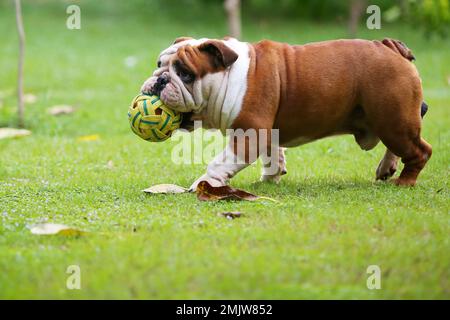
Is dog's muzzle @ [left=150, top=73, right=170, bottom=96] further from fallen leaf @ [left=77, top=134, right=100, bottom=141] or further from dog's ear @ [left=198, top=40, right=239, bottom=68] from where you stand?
fallen leaf @ [left=77, top=134, right=100, bottom=141]

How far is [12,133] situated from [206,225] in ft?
14.4

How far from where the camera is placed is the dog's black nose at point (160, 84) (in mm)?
5172

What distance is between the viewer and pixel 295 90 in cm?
531

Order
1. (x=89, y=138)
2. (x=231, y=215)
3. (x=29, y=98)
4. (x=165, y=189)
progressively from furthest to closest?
(x=29, y=98), (x=89, y=138), (x=165, y=189), (x=231, y=215)

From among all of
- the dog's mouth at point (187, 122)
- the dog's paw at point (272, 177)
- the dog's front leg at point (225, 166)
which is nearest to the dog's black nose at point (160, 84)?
the dog's mouth at point (187, 122)

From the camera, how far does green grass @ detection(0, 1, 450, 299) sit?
3.57m

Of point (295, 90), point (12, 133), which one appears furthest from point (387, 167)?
point (12, 133)

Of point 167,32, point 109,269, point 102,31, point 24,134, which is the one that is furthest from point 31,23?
point 109,269

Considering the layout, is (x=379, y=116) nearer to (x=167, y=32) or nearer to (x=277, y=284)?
(x=277, y=284)

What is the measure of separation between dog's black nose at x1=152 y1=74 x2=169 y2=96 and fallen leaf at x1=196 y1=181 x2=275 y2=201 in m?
0.70

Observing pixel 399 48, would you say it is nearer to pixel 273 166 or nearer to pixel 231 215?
pixel 273 166

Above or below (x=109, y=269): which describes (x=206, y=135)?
below
